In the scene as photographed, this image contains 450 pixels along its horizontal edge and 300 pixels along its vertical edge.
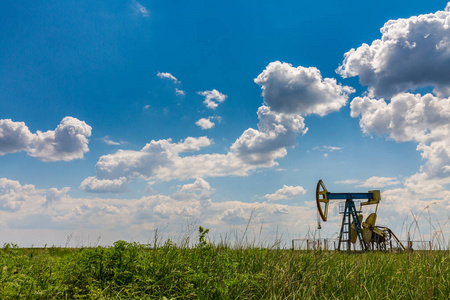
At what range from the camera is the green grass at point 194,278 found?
261 inches

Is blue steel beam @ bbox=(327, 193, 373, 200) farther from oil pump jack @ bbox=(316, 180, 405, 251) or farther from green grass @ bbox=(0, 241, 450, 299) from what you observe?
green grass @ bbox=(0, 241, 450, 299)

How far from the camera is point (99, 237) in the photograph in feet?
35.8

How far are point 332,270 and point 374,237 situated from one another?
20607 millimetres

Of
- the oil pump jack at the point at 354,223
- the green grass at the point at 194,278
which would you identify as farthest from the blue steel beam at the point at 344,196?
the green grass at the point at 194,278

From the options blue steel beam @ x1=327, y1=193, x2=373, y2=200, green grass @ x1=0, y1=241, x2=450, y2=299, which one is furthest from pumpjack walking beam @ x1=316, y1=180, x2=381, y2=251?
green grass @ x1=0, y1=241, x2=450, y2=299

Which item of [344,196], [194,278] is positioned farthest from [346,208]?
[194,278]

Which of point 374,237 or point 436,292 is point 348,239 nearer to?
point 374,237

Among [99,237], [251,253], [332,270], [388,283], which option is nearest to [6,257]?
[99,237]

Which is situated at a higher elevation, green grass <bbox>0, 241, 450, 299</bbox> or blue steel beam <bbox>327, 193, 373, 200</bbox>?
blue steel beam <bbox>327, 193, 373, 200</bbox>

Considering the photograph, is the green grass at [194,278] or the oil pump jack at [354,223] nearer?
the green grass at [194,278]

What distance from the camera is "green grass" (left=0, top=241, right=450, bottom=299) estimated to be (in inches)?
261

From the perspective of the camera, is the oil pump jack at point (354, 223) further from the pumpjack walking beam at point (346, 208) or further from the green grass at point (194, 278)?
the green grass at point (194, 278)

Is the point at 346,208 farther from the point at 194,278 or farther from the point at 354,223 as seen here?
the point at 194,278

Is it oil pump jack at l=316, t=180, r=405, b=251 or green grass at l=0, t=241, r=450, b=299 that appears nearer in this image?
green grass at l=0, t=241, r=450, b=299
